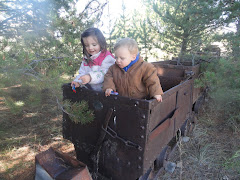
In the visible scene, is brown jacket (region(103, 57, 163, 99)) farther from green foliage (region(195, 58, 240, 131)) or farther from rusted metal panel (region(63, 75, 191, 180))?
green foliage (region(195, 58, 240, 131))

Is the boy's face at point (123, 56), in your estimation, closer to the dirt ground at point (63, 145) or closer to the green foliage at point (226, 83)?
the dirt ground at point (63, 145)

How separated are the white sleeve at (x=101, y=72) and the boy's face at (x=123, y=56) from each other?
1.17ft

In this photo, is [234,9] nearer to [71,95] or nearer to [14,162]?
[71,95]

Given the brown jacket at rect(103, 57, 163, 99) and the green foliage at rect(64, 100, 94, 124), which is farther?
the brown jacket at rect(103, 57, 163, 99)

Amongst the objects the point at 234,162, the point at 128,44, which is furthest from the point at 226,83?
the point at 128,44

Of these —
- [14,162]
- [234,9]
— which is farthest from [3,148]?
[234,9]

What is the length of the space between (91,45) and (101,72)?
36 centimetres

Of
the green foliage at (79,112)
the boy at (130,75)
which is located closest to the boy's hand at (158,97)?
the boy at (130,75)

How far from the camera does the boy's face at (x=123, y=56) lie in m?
1.86

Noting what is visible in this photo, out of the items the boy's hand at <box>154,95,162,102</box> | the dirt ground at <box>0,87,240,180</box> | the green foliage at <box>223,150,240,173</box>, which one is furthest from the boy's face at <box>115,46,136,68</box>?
the green foliage at <box>223,150,240,173</box>

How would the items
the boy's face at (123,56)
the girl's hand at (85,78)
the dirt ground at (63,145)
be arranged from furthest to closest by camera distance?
the dirt ground at (63,145)
the girl's hand at (85,78)
the boy's face at (123,56)

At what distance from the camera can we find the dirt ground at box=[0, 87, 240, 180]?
8.23 ft

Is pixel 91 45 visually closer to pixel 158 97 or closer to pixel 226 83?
pixel 158 97

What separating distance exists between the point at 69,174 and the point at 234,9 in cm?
452
